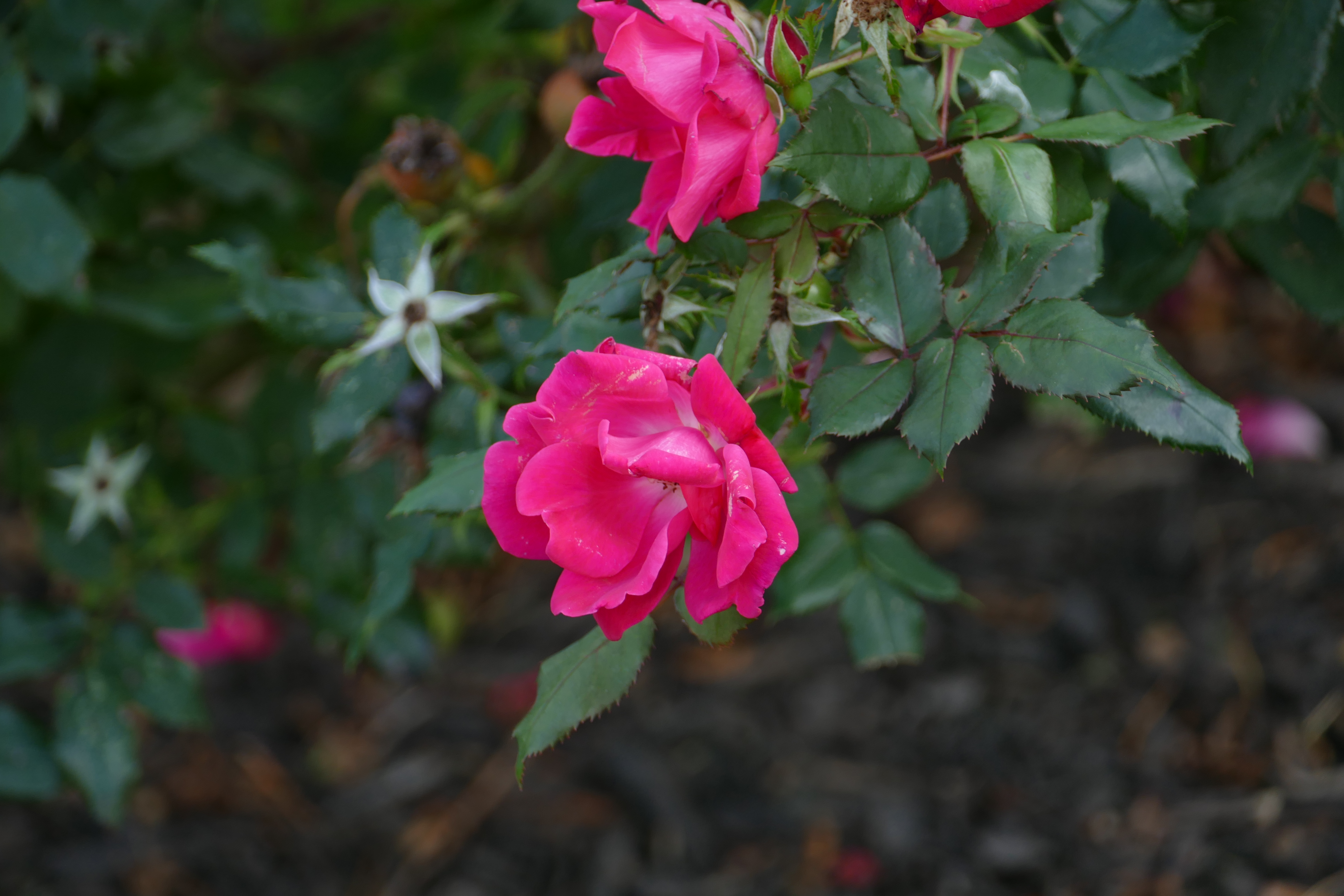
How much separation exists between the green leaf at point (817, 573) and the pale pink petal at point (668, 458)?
470 mm

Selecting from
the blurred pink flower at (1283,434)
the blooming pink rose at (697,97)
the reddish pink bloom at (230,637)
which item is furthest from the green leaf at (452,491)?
the blurred pink flower at (1283,434)

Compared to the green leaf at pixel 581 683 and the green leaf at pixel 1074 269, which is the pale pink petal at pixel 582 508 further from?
the green leaf at pixel 1074 269

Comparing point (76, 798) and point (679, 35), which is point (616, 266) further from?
point (76, 798)

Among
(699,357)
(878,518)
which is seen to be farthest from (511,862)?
(699,357)

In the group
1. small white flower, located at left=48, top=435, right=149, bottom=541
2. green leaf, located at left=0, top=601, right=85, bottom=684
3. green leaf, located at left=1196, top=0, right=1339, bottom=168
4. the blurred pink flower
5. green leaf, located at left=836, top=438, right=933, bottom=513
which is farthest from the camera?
the blurred pink flower

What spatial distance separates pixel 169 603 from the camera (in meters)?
1.16

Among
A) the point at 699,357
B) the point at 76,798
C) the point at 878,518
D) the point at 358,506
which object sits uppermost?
the point at 699,357

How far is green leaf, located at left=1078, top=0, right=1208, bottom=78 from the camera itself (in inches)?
23.8

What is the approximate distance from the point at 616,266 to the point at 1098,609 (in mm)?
1305

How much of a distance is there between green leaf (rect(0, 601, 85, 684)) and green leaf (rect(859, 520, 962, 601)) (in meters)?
0.99

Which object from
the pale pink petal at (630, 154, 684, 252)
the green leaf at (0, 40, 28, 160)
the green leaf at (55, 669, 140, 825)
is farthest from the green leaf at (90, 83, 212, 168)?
the pale pink petal at (630, 154, 684, 252)

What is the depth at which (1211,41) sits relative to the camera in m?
0.68

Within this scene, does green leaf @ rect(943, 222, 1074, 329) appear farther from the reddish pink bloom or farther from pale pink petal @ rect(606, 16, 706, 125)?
the reddish pink bloom

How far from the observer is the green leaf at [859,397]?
49cm
